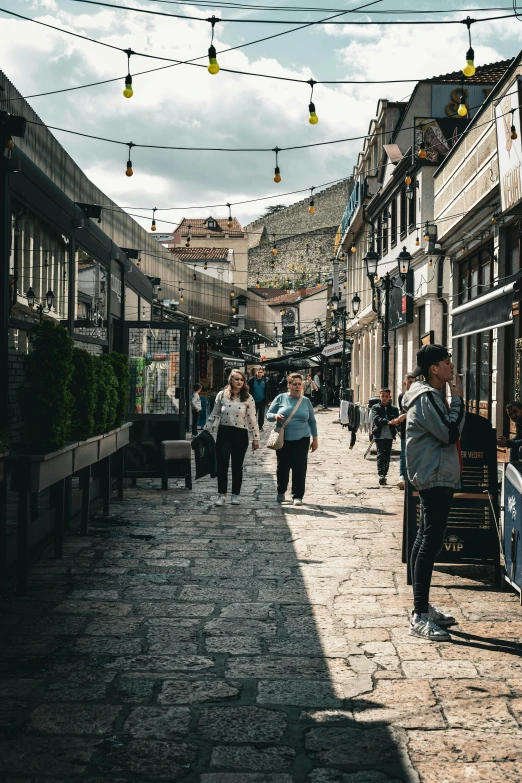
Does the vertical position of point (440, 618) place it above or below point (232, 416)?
below

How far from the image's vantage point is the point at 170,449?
1241 centimetres

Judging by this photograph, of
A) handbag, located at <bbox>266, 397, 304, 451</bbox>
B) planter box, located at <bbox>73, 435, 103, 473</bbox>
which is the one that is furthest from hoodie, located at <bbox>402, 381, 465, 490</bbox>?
handbag, located at <bbox>266, 397, 304, 451</bbox>

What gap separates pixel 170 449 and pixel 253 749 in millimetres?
8771

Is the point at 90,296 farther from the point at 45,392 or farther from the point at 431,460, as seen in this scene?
the point at 431,460

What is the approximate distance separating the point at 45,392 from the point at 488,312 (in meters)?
8.04

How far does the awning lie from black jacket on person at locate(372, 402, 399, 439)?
1.62 m

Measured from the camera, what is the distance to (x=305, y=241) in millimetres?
124188

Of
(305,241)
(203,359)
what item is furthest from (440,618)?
(305,241)

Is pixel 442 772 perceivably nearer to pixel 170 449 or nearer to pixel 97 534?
pixel 97 534

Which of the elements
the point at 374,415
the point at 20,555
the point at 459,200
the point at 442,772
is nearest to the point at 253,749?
the point at 442,772

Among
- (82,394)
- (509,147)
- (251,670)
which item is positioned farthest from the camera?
(509,147)

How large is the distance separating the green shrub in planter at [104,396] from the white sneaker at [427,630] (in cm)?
428

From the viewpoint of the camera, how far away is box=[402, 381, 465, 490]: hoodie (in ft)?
18.3

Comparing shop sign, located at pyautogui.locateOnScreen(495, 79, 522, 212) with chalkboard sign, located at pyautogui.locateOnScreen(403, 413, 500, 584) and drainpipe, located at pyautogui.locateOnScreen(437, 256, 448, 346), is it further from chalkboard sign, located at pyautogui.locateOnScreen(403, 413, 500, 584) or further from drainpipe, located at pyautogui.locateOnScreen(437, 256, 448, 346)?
drainpipe, located at pyautogui.locateOnScreen(437, 256, 448, 346)
